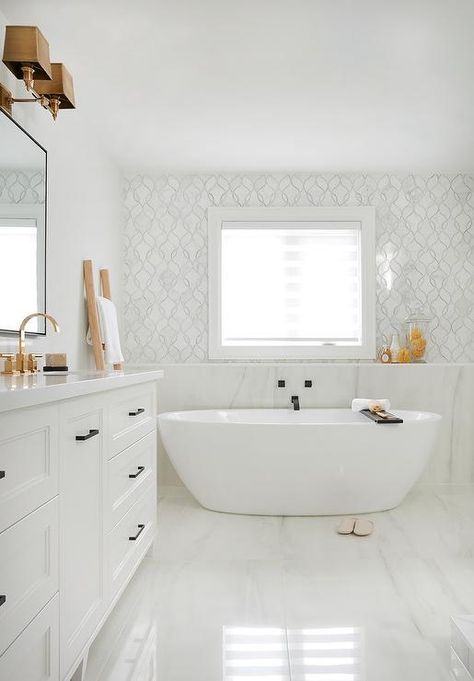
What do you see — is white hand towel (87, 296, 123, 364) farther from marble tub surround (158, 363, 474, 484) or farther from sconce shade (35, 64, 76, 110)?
sconce shade (35, 64, 76, 110)

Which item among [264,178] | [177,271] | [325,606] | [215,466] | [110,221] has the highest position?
[264,178]

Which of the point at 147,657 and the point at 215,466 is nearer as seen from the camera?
the point at 147,657

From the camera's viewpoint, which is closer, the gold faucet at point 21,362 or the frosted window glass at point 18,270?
the gold faucet at point 21,362

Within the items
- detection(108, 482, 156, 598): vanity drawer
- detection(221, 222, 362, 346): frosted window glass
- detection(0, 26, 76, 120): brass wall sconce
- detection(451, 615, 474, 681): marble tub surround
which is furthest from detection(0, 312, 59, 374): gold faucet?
detection(221, 222, 362, 346): frosted window glass

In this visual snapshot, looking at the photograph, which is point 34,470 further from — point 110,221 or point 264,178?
point 264,178

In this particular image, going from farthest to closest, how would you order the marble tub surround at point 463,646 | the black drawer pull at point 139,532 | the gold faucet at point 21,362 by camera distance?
the black drawer pull at point 139,532 < the gold faucet at point 21,362 < the marble tub surround at point 463,646

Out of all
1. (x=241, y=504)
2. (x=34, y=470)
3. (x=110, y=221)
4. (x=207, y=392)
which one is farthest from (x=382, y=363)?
(x=34, y=470)

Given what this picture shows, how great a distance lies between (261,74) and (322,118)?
0.68m

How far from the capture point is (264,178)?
4.70 meters

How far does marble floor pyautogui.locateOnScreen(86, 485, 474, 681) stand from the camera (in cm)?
190

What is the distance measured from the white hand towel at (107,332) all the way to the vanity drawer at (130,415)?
1.07 metres

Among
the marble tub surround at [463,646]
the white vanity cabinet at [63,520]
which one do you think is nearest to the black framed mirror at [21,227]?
the white vanity cabinet at [63,520]

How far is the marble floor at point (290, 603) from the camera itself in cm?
190

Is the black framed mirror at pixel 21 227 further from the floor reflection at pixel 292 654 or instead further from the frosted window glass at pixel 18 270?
the floor reflection at pixel 292 654
